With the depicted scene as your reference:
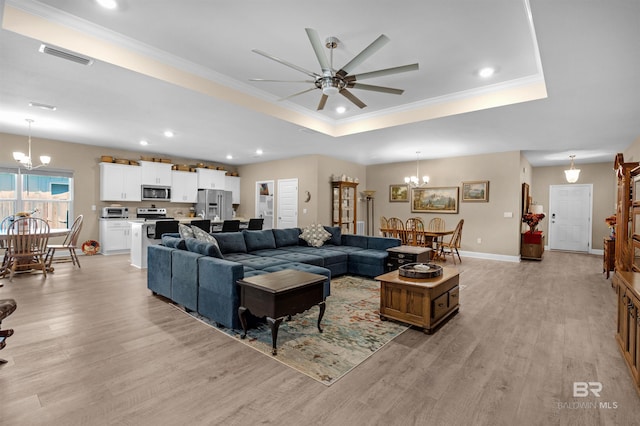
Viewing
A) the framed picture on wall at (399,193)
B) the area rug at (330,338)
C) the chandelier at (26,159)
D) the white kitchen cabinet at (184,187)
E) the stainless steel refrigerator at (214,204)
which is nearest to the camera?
the area rug at (330,338)

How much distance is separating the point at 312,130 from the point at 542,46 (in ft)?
11.8

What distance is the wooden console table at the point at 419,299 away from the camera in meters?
2.90

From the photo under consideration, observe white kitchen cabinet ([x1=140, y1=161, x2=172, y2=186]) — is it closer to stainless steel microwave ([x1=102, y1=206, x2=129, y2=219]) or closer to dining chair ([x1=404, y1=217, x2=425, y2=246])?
stainless steel microwave ([x1=102, y1=206, x2=129, y2=219])

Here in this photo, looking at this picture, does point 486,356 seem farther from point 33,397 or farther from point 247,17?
point 247,17

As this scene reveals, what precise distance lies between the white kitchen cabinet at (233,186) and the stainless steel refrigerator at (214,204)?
474mm

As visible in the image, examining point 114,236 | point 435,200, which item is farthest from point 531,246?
point 114,236

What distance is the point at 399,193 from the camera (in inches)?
356

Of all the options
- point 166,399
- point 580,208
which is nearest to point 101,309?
point 166,399

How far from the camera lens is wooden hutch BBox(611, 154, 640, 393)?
6.91 feet

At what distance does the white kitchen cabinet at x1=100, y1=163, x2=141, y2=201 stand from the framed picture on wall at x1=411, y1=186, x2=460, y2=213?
24.9 feet

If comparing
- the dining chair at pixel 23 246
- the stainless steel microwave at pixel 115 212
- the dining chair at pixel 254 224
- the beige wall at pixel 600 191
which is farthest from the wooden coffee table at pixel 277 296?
the beige wall at pixel 600 191

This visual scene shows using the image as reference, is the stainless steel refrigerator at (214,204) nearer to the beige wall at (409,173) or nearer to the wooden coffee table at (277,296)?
the beige wall at (409,173)

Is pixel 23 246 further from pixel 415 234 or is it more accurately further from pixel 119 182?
pixel 415 234

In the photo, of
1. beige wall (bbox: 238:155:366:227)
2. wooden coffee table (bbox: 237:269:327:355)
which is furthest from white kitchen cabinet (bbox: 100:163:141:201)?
wooden coffee table (bbox: 237:269:327:355)
